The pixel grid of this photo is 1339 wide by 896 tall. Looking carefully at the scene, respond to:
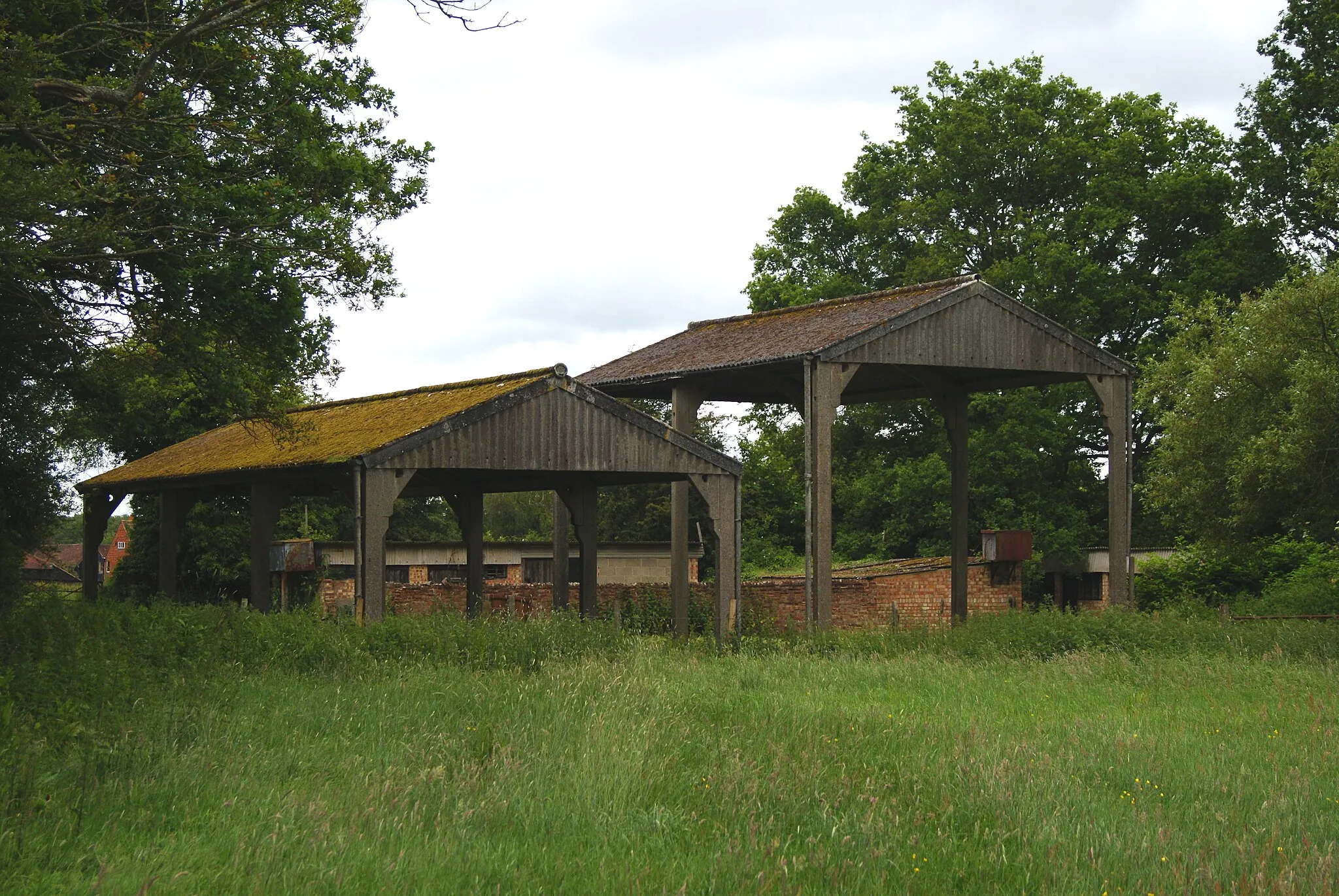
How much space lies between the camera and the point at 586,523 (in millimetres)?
23844

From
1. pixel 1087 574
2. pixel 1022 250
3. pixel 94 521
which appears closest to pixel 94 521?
pixel 94 521

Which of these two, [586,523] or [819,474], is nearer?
[819,474]

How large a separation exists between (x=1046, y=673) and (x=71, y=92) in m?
12.4

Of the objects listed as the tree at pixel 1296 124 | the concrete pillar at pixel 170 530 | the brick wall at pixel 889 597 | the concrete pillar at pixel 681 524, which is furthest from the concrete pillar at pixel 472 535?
the tree at pixel 1296 124

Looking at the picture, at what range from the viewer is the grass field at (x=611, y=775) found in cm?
709

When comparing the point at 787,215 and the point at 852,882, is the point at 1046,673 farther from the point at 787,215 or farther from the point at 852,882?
the point at 787,215

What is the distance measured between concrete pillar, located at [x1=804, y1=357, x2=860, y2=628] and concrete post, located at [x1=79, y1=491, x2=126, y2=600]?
1424 cm

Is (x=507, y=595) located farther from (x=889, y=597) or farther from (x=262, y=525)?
(x=889, y=597)

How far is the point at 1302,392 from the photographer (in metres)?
23.8

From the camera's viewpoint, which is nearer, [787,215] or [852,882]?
[852,882]

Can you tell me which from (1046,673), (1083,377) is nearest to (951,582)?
(1083,377)

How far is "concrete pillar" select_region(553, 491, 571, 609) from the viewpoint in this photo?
85.5ft

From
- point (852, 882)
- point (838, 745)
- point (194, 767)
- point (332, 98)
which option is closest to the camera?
point (852, 882)

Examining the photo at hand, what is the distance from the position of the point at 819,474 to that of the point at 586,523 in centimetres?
408
